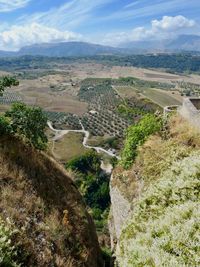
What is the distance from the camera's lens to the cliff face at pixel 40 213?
49.9 ft

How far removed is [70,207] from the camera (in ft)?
66.5

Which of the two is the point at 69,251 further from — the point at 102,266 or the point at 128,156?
the point at 128,156

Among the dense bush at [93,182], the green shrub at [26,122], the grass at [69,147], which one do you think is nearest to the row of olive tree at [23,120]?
the green shrub at [26,122]

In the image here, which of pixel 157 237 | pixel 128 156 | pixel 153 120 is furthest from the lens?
pixel 153 120

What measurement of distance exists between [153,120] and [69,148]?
83716 mm

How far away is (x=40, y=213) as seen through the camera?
17188mm

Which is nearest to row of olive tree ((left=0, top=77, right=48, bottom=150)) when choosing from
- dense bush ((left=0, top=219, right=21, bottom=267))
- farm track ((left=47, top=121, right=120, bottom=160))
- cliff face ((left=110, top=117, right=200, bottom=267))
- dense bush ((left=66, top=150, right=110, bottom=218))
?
cliff face ((left=110, top=117, right=200, bottom=267))

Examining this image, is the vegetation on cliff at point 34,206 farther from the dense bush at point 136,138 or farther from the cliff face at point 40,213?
the dense bush at point 136,138

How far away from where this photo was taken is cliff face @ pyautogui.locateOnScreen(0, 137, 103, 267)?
15.2 m

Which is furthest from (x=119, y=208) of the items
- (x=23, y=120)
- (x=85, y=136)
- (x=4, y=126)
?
(x=85, y=136)

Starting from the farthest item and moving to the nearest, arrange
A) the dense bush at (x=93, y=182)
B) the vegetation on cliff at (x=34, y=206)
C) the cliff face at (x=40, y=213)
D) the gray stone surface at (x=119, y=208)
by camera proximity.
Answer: the dense bush at (x=93, y=182), the gray stone surface at (x=119, y=208), the cliff face at (x=40, y=213), the vegetation on cliff at (x=34, y=206)

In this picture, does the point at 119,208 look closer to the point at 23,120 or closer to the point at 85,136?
the point at 23,120

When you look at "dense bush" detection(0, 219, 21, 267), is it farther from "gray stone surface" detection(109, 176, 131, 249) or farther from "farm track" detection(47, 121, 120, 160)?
"farm track" detection(47, 121, 120, 160)

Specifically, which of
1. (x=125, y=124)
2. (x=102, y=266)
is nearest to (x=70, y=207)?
(x=102, y=266)
